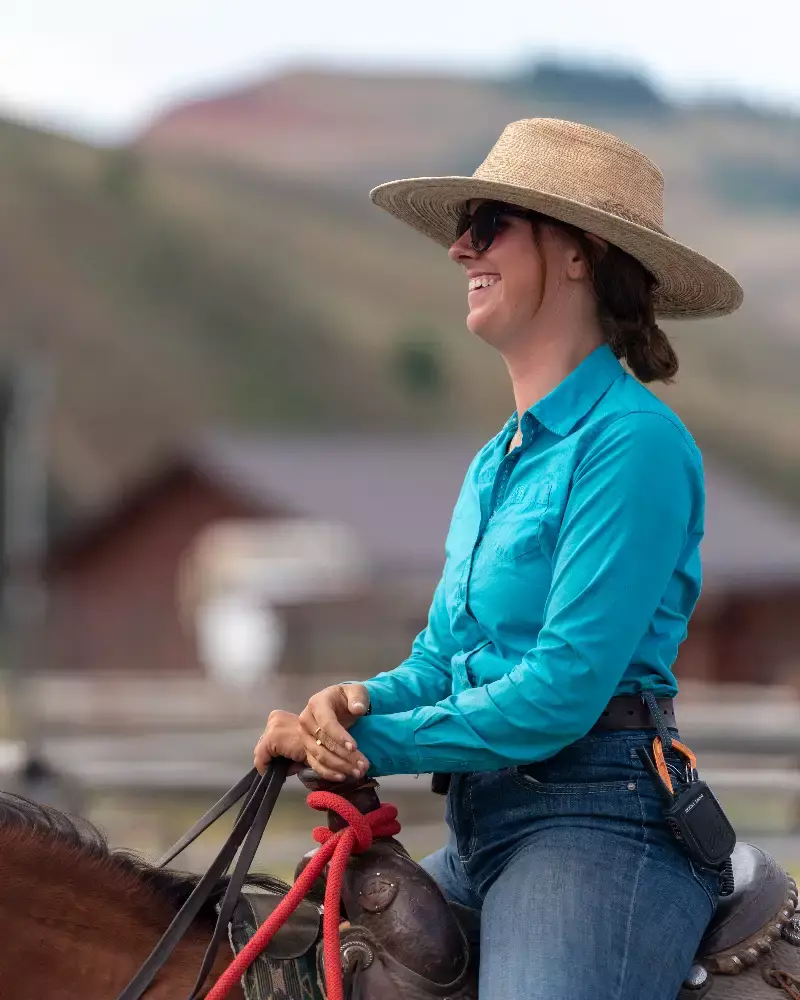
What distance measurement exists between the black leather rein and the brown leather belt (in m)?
0.58

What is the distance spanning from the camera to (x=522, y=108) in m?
175

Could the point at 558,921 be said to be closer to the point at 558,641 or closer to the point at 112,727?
the point at 558,641

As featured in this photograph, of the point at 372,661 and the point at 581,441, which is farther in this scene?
the point at 372,661

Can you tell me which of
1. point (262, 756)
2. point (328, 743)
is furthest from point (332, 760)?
point (262, 756)

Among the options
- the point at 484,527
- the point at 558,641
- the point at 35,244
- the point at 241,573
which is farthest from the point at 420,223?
the point at 35,244

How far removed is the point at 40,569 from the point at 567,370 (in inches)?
1277

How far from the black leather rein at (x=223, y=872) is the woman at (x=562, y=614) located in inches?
2.7

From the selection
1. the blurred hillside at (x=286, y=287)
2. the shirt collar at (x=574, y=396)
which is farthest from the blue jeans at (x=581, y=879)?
the blurred hillside at (x=286, y=287)

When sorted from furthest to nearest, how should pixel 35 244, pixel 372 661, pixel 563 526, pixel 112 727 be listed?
pixel 35 244
pixel 372 661
pixel 112 727
pixel 563 526

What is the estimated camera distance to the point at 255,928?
2.49m

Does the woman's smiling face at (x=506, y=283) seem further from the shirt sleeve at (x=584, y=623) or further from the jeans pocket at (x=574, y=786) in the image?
the jeans pocket at (x=574, y=786)

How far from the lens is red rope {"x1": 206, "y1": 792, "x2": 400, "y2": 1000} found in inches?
94.5

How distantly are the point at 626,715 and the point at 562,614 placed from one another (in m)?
0.26

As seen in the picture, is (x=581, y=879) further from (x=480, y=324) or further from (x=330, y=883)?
(x=480, y=324)
